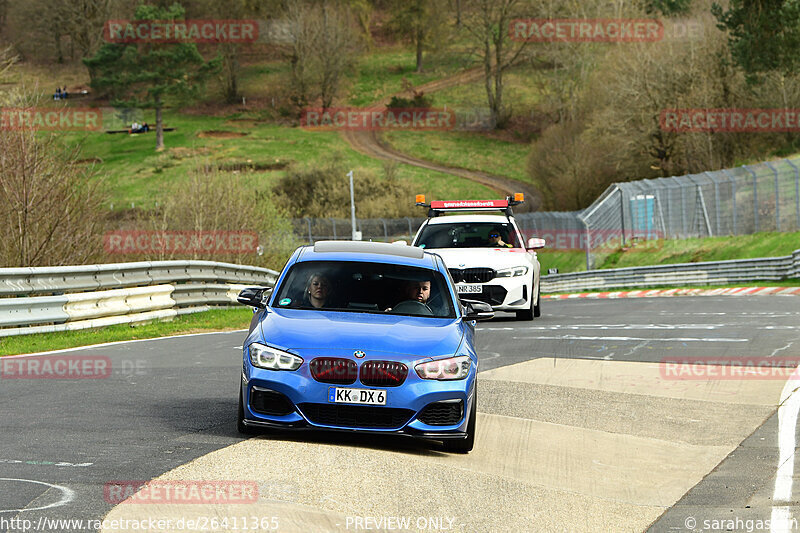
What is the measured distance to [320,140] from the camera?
10969cm

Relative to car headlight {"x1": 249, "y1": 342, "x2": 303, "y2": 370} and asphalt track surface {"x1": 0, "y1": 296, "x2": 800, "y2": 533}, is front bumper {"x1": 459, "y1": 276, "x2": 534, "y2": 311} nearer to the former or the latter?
asphalt track surface {"x1": 0, "y1": 296, "x2": 800, "y2": 533}

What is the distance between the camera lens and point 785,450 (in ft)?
27.4

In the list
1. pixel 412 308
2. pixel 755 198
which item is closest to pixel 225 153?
pixel 755 198

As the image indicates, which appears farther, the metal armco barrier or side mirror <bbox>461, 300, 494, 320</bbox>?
the metal armco barrier

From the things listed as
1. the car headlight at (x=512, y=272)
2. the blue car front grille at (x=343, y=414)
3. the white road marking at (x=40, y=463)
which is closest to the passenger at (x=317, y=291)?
the blue car front grille at (x=343, y=414)

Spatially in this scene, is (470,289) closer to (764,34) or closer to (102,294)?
(102,294)

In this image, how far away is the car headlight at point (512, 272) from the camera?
60.2 ft

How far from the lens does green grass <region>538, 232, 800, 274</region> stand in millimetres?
37406

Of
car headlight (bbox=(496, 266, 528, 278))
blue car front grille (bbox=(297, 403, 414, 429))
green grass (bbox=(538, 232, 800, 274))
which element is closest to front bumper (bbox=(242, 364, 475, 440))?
blue car front grille (bbox=(297, 403, 414, 429))

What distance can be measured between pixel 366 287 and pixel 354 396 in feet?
5.59

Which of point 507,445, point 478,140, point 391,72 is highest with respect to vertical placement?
point 391,72

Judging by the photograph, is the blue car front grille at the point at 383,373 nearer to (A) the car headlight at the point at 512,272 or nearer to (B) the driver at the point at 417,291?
(B) the driver at the point at 417,291

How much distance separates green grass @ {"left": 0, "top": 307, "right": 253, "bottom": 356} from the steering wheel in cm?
757

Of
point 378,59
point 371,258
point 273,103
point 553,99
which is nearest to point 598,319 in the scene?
point 371,258
